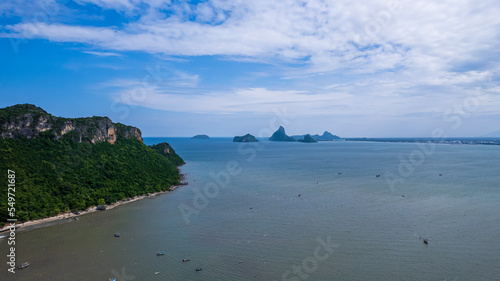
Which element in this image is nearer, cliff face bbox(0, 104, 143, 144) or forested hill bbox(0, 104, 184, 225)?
forested hill bbox(0, 104, 184, 225)

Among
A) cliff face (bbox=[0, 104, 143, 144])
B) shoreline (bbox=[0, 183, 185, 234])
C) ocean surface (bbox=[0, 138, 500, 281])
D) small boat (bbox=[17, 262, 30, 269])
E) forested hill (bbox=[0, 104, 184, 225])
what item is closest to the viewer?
ocean surface (bbox=[0, 138, 500, 281])

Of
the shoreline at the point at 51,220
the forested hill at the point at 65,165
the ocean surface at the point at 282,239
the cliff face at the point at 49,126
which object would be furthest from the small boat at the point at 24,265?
the cliff face at the point at 49,126

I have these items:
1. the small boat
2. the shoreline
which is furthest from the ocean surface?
the shoreline

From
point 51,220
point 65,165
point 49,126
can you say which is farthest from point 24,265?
point 49,126

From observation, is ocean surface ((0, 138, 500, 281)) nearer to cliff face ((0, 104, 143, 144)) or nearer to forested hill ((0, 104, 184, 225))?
forested hill ((0, 104, 184, 225))

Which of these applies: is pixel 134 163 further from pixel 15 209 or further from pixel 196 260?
pixel 196 260

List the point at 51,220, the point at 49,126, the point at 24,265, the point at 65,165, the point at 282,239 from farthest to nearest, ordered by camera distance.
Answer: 1. the point at 49,126
2. the point at 65,165
3. the point at 51,220
4. the point at 282,239
5. the point at 24,265

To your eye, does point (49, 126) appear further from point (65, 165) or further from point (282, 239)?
point (282, 239)

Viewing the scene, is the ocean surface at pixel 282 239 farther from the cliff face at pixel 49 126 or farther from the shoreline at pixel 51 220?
the cliff face at pixel 49 126
